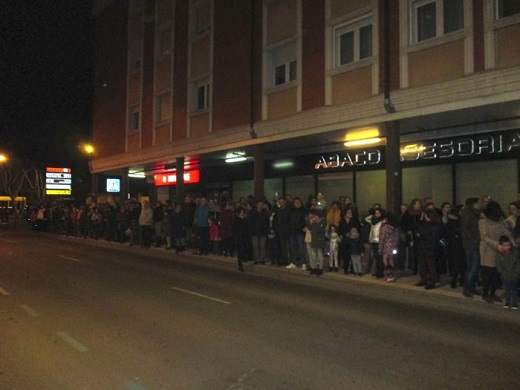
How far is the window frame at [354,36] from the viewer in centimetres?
1469

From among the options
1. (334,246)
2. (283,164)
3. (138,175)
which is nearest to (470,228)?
(334,246)

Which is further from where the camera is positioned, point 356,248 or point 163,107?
point 163,107

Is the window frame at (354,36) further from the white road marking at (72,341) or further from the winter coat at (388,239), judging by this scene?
the white road marking at (72,341)

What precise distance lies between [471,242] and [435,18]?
6402mm

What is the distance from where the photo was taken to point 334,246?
13.3 m

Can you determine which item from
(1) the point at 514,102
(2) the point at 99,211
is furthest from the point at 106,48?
(1) the point at 514,102

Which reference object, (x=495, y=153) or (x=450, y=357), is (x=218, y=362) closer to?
(x=450, y=357)

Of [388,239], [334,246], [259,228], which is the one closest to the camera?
[388,239]

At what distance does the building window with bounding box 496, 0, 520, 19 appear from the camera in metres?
11.4

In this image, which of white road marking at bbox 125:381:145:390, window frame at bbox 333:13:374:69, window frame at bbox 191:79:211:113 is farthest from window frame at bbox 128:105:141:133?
white road marking at bbox 125:381:145:390

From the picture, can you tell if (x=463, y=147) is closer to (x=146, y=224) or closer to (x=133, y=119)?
(x=146, y=224)

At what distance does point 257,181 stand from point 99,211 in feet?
38.0

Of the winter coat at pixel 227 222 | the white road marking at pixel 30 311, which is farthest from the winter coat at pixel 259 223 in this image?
the white road marking at pixel 30 311

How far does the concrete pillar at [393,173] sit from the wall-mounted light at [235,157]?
8.41m
